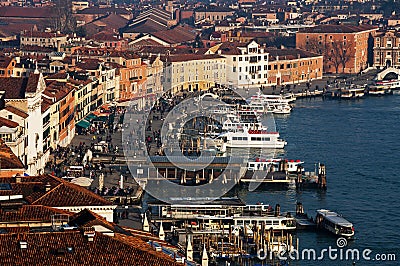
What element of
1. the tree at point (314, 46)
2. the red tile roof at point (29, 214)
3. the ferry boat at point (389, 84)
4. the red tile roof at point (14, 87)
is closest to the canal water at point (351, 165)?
the ferry boat at point (389, 84)

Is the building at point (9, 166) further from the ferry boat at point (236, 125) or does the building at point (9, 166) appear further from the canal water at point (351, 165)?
the ferry boat at point (236, 125)

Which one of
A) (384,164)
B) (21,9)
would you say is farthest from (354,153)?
(21,9)

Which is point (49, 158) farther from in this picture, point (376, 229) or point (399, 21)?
point (399, 21)

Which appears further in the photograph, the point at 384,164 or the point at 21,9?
the point at 21,9

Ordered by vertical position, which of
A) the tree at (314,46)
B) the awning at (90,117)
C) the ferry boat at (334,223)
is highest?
the tree at (314,46)

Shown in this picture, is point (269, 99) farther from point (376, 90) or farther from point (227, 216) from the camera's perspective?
point (227, 216)

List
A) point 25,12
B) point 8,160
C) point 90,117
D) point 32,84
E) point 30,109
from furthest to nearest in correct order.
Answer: point 25,12
point 90,117
point 32,84
point 30,109
point 8,160

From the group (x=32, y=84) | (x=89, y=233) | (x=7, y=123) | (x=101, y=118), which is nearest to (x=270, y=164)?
(x=32, y=84)
